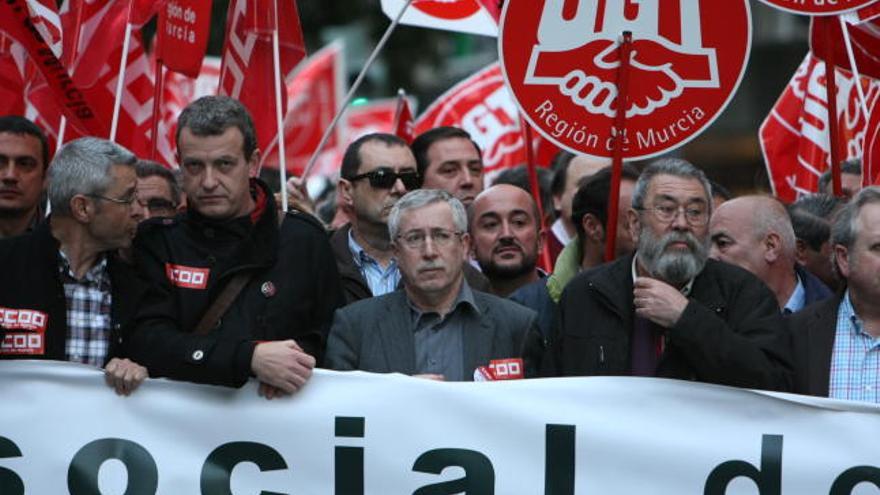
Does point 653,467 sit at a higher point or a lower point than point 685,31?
lower

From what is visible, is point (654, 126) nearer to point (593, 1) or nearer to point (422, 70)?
point (593, 1)

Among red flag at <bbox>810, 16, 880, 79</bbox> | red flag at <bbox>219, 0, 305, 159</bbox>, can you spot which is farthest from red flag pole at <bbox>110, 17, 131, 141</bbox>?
red flag at <bbox>810, 16, 880, 79</bbox>

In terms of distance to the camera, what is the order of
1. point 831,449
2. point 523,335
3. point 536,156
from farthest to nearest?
point 536,156 < point 523,335 < point 831,449

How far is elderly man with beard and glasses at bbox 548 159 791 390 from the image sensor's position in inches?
237

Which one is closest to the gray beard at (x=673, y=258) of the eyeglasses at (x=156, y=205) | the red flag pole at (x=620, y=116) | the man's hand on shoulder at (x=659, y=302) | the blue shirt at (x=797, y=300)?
the man's hand on shoulder at (x=659, y=302)

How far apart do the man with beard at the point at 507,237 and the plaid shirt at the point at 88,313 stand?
90.4 inches

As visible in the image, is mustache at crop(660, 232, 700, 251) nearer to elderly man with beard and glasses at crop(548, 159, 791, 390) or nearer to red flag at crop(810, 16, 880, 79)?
elderly man with beard and glasses at crop(548, 159, 791, 390)

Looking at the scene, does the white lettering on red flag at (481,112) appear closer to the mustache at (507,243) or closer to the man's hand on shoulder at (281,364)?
the mustache at (507,243)

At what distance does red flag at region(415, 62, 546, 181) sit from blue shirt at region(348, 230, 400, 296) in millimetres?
4061

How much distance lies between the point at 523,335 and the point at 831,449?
111 centimetres

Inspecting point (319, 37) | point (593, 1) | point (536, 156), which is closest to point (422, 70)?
point (319, 37)

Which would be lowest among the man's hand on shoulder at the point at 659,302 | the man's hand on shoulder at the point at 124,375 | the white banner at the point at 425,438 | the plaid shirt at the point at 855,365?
the white banner at the point at 425,438

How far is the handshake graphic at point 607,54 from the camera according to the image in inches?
270

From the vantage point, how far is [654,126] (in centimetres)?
686
